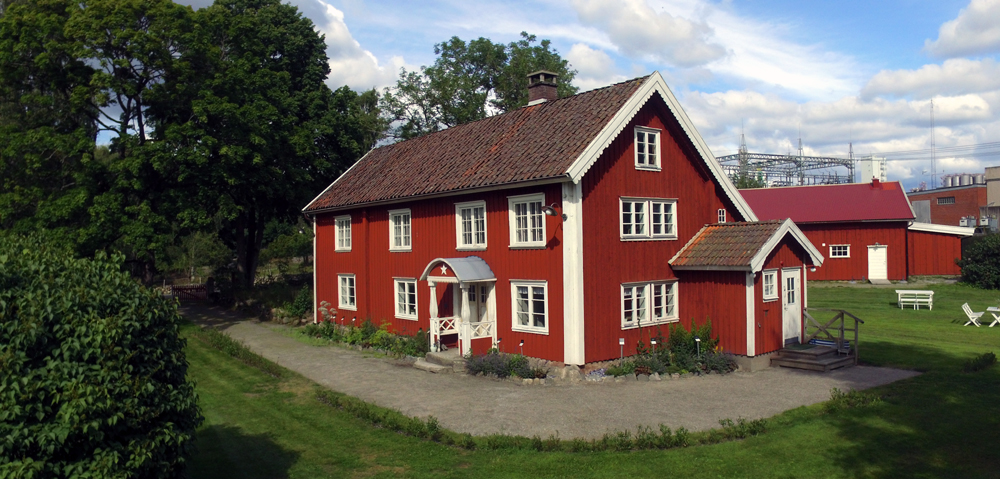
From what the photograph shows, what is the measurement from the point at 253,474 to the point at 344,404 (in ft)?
13.3

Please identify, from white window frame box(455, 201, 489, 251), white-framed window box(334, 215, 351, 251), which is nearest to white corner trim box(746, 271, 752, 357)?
white window frame box(455, 201, 489, 251)

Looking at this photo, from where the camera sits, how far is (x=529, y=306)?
18.1 m

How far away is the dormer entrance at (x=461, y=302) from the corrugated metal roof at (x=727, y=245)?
5.44 meters

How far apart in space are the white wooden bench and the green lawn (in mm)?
13318

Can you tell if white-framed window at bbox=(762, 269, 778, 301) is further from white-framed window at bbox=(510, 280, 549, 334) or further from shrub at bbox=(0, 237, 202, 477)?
shrub at bbox=(0, 237, 202, 477)

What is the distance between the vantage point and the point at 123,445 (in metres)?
6.95

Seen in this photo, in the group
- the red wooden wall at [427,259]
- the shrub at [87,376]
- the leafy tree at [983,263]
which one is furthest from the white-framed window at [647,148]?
the leafy tree at [983,263]

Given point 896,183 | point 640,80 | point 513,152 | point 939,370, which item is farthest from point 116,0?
point 896,183

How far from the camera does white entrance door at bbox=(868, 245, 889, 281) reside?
37.3 meters

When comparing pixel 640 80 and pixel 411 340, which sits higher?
pixel 640 80

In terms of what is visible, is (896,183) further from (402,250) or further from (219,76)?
(219,76)

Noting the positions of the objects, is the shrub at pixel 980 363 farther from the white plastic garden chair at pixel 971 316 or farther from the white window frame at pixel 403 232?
the white window frame at pixel 403 232

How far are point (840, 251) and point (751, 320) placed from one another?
24.6 metres

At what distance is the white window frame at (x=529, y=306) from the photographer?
17422 millimetres
